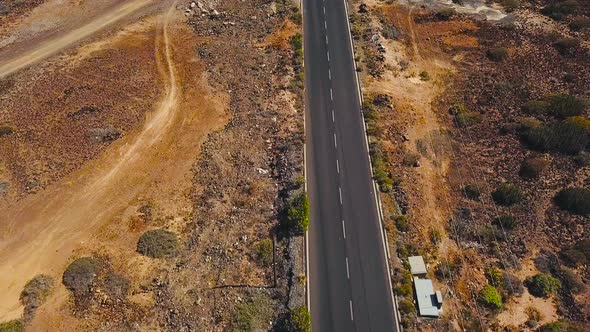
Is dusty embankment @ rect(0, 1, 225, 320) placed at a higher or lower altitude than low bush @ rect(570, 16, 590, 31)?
lower

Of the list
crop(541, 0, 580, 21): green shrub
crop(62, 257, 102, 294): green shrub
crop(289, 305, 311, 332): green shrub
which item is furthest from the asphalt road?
crop(541, 0, 580, 21): green shrub

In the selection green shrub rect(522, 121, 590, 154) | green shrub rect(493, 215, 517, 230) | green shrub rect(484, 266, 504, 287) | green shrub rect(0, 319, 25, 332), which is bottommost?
green shrub rect(484, 266, 504, 287)

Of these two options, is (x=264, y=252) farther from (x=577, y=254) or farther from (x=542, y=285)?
(x=577, y=254)

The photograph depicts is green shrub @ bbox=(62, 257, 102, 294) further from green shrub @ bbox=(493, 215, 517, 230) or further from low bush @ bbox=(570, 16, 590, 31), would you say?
low bush @ bbox=(570, 16, 590, 31)

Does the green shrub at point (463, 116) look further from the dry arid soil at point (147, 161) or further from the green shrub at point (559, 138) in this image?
the dry arid soil at point (147, 161)

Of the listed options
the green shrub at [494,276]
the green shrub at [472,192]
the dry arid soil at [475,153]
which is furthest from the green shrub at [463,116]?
the green shrub at [494,276]

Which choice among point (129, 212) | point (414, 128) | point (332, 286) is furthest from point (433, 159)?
point (129, 212)

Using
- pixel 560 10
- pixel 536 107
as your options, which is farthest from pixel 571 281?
pixel 560 10

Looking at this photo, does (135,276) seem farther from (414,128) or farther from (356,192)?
(414,128)
